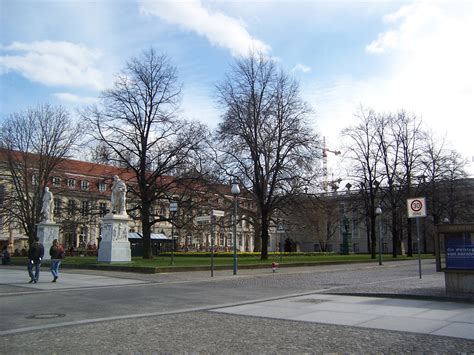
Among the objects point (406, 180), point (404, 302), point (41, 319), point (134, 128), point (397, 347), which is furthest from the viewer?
point (406, 180)

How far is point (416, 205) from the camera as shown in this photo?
19.8 metres

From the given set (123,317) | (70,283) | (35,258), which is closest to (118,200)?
(35,258)

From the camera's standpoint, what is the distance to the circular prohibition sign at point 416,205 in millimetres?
19625

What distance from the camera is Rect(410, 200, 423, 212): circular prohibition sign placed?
19625mm

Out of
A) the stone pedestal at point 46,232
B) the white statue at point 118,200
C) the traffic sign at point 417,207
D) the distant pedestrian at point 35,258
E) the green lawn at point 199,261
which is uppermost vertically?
the white statue at point 118,200

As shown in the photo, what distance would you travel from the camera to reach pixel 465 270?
42.0 feet

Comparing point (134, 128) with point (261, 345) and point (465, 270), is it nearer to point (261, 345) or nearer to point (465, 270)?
point (465, 270)

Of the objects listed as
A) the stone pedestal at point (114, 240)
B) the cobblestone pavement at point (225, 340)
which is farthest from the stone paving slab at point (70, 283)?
the cobblestone pavement at point (225, 340)

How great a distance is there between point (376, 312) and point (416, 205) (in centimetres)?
1057

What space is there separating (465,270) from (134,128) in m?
28.1

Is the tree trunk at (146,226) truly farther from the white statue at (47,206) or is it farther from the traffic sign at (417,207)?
the traffic sign at (417,207)

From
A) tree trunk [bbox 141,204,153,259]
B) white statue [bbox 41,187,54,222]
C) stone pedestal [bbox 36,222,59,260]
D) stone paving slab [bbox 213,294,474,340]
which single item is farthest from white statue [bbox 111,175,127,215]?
stone paving slab [bbox 213,294,474,340]

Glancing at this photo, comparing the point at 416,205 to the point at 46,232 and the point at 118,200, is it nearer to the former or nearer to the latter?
the point at 118,200

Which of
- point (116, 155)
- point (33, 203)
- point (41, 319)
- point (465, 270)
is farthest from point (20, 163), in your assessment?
point (465, 270)
